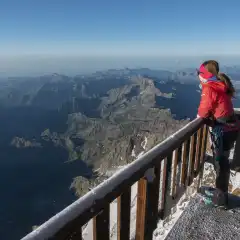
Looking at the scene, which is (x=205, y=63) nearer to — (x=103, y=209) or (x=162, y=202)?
(x=162, y=202)

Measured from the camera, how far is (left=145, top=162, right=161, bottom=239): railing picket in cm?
345

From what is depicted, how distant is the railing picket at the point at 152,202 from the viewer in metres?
3.45

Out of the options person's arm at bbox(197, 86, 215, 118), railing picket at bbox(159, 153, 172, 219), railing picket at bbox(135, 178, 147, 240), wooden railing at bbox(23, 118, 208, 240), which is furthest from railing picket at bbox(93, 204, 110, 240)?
person's arm at bbox(197, 86, 215, 118)

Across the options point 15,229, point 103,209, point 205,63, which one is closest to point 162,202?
point 103,209

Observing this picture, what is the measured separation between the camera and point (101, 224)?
2.49 meters

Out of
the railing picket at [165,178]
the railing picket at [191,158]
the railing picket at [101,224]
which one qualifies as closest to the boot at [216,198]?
the railing picket at [191,158]

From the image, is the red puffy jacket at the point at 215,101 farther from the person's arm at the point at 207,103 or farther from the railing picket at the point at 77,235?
the railing picket at the point at 77,235

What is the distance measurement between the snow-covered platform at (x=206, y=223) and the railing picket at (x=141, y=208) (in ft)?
3.61

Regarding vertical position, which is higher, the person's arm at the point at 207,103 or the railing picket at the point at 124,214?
the person's arm at the point at 207,103

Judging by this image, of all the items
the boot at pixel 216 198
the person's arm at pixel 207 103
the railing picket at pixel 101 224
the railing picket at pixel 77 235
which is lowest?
the boot at pixel 216 198

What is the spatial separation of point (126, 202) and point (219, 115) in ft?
8.60

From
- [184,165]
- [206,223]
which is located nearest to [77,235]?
[206,223]

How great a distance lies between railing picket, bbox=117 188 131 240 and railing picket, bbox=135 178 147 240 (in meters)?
0.34

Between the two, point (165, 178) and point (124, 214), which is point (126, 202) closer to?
point (124, 214)
